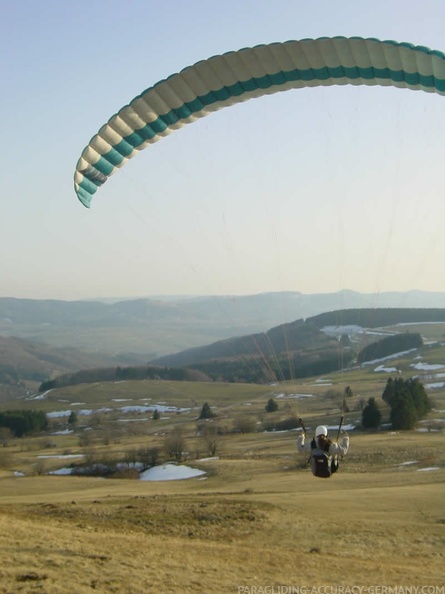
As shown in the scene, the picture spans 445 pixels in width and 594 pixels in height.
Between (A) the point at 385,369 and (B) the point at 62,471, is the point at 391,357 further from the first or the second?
(B) the point at 62,471

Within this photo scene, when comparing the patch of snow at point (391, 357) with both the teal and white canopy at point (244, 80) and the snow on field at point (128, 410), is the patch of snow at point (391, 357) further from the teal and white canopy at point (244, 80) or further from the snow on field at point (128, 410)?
the teal and white canopy at point (244, 80)

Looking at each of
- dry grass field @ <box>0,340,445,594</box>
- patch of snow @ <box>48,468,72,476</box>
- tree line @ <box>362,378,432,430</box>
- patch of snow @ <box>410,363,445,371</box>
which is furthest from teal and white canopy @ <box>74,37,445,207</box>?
patch of snow @ <box>410,363,445,371</box>

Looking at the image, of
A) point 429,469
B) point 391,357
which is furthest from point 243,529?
point 391,357

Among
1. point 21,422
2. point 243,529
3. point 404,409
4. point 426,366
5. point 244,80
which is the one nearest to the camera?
point 244,80

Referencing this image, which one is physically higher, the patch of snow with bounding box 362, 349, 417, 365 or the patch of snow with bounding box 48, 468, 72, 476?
the patch of snow with bounding box 362, 349, 417, 365

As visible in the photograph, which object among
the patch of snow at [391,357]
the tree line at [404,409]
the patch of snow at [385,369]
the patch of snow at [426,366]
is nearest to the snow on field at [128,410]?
the patch of snow at [385,369]

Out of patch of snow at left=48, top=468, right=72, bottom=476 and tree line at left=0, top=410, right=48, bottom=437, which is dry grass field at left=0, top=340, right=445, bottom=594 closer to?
patch of snow at left=48, top=468, right=72, bottom=476
